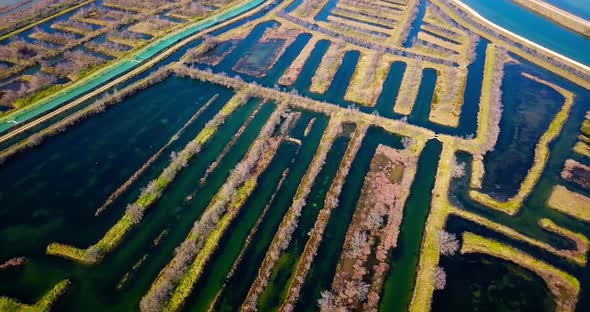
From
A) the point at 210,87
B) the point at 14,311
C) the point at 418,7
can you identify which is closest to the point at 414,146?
the point at 210,87

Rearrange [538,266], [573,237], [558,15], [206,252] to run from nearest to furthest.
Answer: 1. [206,252]
2. [538,266]
3. [573,237]
4. [558,15]

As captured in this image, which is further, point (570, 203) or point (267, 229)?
point (570, 203)

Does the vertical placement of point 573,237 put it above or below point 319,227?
above

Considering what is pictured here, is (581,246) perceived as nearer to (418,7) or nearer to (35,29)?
(418,7)

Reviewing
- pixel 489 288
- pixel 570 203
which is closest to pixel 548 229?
pixel 570 203

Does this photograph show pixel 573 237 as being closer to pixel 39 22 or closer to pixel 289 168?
pixel 289 168

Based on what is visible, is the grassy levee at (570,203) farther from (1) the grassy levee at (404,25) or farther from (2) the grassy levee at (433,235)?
(1) the grassy levee at (404,25)

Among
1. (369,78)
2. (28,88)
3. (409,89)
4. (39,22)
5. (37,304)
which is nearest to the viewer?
(37,304)

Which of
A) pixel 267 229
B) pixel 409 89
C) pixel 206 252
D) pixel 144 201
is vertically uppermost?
pixel 409 89
